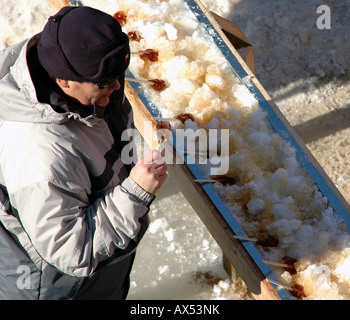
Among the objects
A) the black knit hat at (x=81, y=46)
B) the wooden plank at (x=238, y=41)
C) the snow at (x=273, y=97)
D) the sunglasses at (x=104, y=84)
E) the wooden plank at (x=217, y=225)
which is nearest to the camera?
the black knit hat at (x=81, y=46)

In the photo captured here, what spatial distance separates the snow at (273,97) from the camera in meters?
3.88

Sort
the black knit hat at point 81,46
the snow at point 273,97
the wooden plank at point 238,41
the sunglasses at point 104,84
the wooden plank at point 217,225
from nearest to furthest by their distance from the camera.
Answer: the black knit hat at point 81,46
the sunglasses at point 104,84
the wooden plank at point 217,225
the wooden plank at point 238,41
the snow at point 273,97

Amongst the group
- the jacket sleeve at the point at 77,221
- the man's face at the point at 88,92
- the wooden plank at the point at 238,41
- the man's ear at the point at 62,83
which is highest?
the man's ear at the point at 62,83

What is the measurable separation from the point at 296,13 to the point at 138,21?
220 cm

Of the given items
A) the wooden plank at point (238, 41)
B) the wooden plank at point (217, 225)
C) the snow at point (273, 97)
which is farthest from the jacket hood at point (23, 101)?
the wooden plank at point (238, 41)

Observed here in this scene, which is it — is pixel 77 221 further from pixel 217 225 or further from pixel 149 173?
pixel 217 225

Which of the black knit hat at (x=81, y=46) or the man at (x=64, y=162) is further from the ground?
the black knit hat at (x=81, y=46)

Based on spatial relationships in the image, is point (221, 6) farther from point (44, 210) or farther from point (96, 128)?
point (44, 210)

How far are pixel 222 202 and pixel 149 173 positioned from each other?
737mm

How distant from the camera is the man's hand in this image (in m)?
2.05

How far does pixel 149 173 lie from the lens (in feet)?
6.75

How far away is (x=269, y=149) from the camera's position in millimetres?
2922

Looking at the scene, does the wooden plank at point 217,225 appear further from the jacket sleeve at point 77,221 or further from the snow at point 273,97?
the jacket sleeve at point 77,221

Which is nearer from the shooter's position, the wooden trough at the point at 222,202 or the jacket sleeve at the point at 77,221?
the jacket sleeve at the point at 77,221
